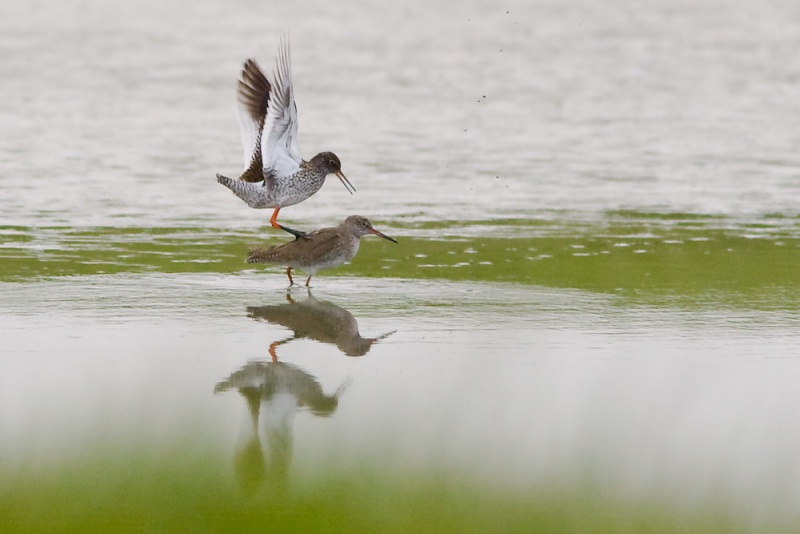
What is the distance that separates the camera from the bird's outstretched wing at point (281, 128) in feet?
31.6

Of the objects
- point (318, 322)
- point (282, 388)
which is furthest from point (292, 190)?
point (282, 388)

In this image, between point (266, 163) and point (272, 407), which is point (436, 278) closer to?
point (266, 163)

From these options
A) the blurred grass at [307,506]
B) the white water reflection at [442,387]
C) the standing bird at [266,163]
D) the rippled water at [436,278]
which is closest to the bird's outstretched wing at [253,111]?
the standing bird at [266,163]

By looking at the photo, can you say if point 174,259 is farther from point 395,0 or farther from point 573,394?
point 395,0

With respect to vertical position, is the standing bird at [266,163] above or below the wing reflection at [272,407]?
above

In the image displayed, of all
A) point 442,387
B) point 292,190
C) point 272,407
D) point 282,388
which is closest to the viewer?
point 272,407

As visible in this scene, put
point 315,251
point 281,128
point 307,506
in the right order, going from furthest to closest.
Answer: point 281,128 → point 315,251 → point 307,506

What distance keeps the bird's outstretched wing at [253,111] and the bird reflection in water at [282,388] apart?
6.48ft

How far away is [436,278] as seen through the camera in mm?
9531

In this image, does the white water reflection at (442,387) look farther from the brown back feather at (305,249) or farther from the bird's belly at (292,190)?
the bird's belly at (292,190)

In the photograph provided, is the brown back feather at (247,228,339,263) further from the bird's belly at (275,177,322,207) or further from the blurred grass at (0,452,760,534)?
the blurred grass at (0,452,760,534)

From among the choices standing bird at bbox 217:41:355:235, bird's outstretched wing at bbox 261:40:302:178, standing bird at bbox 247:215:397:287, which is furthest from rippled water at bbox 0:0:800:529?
bird's outstretched wing at bbox 261:40:302:178

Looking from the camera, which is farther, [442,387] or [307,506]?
[442,387]

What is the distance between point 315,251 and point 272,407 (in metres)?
3.09
